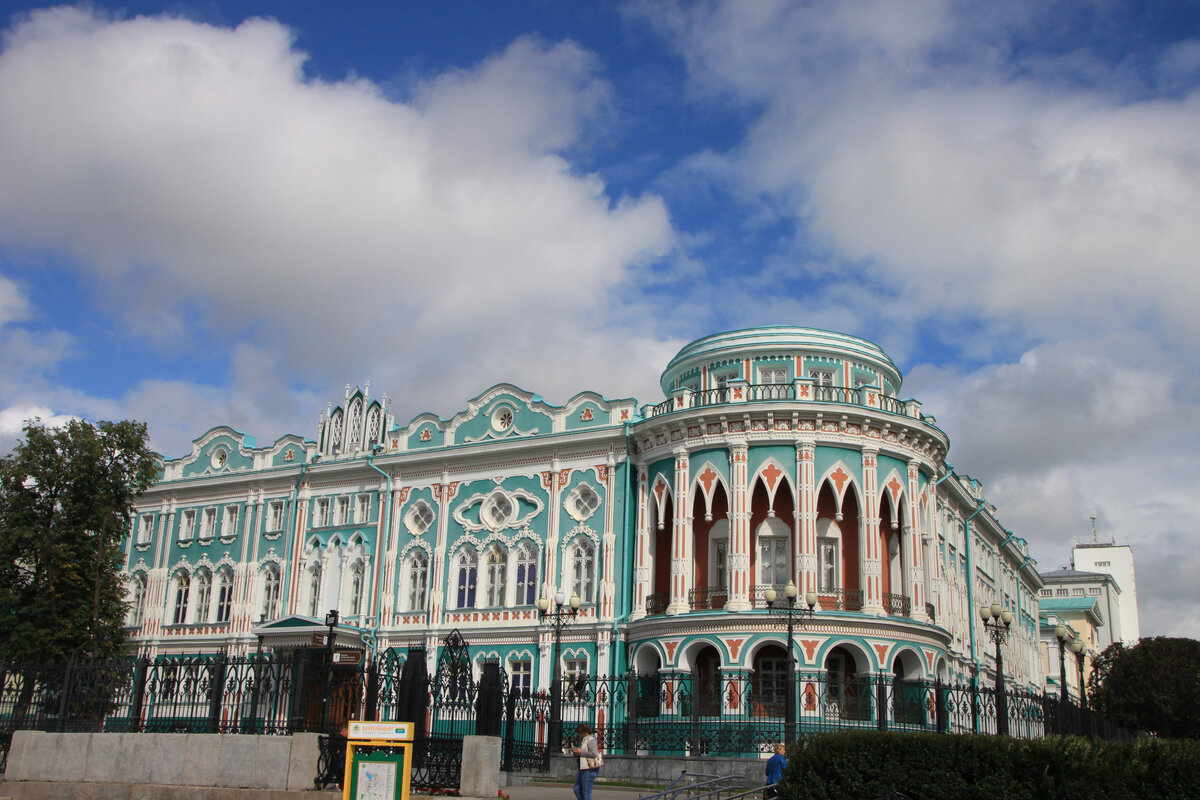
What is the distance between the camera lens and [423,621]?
1441 inches

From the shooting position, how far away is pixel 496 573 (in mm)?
36406

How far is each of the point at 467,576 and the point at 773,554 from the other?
10226 mm

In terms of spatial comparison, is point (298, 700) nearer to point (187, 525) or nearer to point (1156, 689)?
point (187, 525)

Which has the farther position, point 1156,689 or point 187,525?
point 1156,689

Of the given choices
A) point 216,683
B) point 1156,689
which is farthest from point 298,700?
point 1156,689

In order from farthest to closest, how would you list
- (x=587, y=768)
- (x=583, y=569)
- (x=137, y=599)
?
(x=137, y=599)
(x=583, y=569)
(x=587, y=768)

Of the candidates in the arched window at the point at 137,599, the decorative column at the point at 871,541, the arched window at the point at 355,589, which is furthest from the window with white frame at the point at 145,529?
the decorative column at the point at 871,541

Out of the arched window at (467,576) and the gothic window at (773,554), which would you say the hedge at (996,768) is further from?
the arched window at (467,576)

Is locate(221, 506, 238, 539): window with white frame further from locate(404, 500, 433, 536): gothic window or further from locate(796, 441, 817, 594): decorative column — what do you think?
locate(796, 441, 817, 594): decorative column

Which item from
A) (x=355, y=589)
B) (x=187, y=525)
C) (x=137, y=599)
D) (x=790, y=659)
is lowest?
(x=790, y=659)

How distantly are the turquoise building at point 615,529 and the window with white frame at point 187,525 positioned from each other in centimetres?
10

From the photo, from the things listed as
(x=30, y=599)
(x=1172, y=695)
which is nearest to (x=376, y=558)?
(x=30, y=599)

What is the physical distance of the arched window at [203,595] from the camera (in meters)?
41.2

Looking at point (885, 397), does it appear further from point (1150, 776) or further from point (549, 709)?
point (1150, 776)
